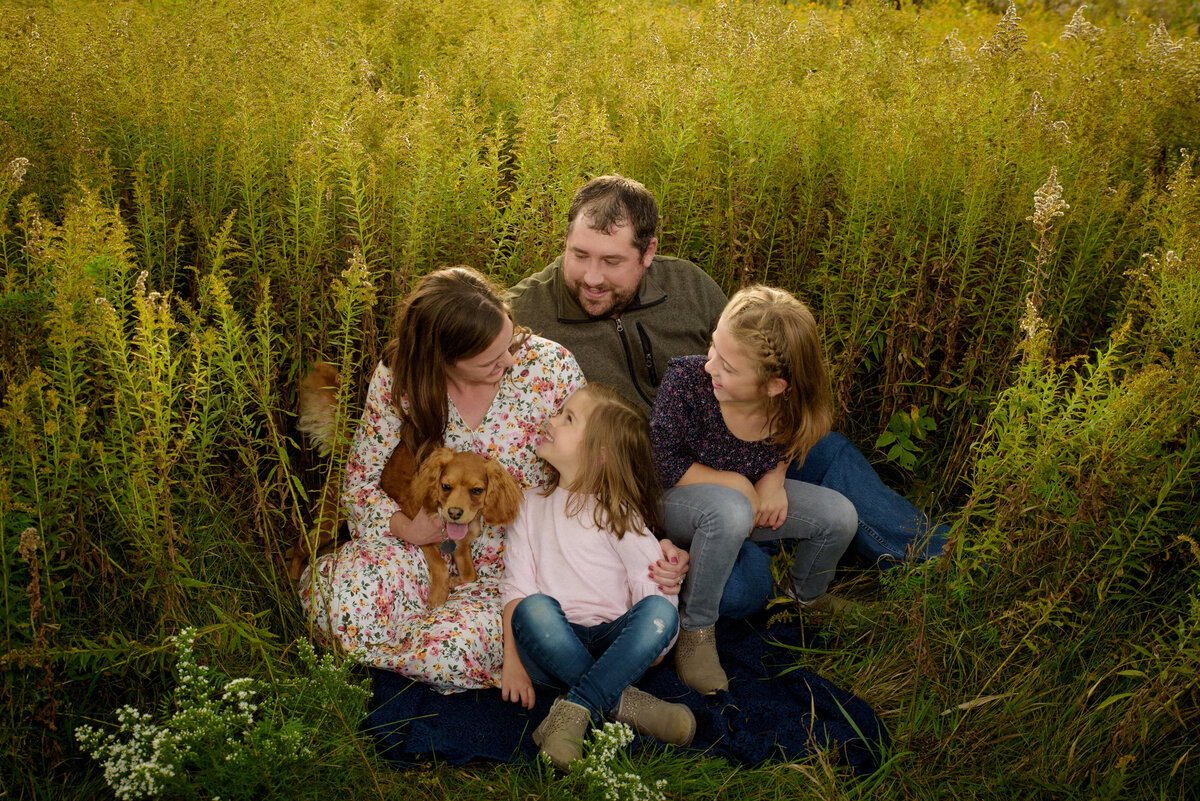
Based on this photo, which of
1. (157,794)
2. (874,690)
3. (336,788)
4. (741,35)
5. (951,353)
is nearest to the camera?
(157,794)

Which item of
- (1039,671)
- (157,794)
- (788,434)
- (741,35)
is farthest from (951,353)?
(157,794)

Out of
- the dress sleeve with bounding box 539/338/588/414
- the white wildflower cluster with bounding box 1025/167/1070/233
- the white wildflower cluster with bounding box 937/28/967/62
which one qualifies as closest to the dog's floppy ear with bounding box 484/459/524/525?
the dress sleeve with bounding box 539/338/588/414

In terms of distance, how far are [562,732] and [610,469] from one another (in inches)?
34.6

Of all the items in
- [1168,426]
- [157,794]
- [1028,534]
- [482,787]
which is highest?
[1168,426]

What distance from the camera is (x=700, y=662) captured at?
10.7ft

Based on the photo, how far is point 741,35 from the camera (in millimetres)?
4938

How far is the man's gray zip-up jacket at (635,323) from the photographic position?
12.3 ft

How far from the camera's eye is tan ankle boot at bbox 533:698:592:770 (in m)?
2.80

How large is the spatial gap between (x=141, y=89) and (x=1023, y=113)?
11.9 ft

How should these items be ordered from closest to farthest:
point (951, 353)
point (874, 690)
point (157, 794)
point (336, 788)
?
point (157, 794) < point (336, 788) < point (874, 690) < point (951, 353)

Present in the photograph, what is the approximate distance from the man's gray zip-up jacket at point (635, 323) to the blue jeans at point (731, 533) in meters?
0.59

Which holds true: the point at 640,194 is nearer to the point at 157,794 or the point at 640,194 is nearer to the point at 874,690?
the point at 874,690

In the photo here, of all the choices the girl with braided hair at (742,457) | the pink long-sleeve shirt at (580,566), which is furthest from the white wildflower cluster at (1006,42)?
the pink long-sleeve shirt at (580,566)

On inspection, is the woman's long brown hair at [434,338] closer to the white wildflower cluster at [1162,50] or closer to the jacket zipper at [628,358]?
the jacket zipper at [628,358]
